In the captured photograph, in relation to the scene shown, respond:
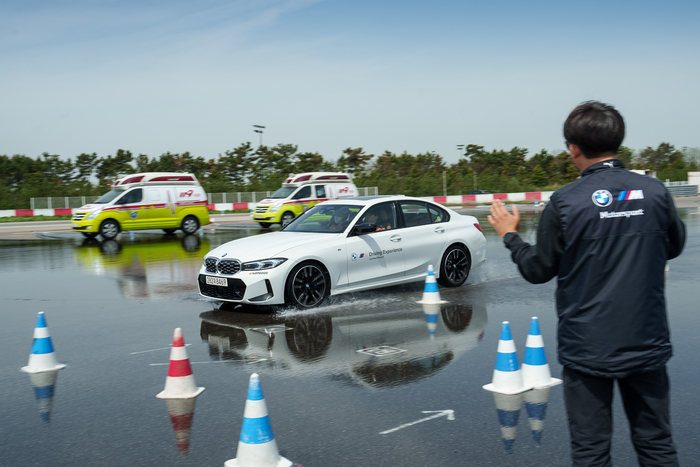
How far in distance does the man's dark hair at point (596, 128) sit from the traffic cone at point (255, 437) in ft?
7.23

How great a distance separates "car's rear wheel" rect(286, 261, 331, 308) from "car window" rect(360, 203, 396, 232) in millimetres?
1230

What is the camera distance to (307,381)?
18.6 feet

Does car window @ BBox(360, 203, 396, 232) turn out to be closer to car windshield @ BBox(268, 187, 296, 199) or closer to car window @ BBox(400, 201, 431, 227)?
car window @ BBox(400, 201, 431, 227)

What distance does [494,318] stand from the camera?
8133 millimetres

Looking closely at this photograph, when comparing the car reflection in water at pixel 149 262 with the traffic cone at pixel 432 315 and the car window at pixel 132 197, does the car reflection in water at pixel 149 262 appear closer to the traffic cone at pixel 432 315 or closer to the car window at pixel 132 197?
the car window at pixel 132 197

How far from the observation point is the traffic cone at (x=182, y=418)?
4340 mm

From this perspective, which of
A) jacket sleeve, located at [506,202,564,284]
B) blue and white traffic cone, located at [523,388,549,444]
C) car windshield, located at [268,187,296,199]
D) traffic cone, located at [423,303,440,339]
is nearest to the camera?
jacket sleeve, located at [506,202,564,284]

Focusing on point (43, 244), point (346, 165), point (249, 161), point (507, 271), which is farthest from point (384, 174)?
point (507, 271)

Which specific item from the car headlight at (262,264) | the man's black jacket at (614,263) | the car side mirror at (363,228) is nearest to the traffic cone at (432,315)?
the car side mirror at (363,228)

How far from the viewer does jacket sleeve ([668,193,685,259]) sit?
281 cm

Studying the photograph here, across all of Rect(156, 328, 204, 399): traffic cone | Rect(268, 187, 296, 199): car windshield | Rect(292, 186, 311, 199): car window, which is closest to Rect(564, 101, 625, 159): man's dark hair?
Rect(156, 328, 204, 399): traffic cone

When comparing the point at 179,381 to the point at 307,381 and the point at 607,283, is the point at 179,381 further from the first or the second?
the point at 607,283

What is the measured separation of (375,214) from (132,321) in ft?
12.3

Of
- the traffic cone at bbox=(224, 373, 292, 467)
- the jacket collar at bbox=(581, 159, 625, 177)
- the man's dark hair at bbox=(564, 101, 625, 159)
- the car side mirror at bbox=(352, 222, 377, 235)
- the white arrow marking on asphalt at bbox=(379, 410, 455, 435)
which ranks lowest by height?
the white arrow marking on asphalt at bbox=(379, 410, 455, 435)
